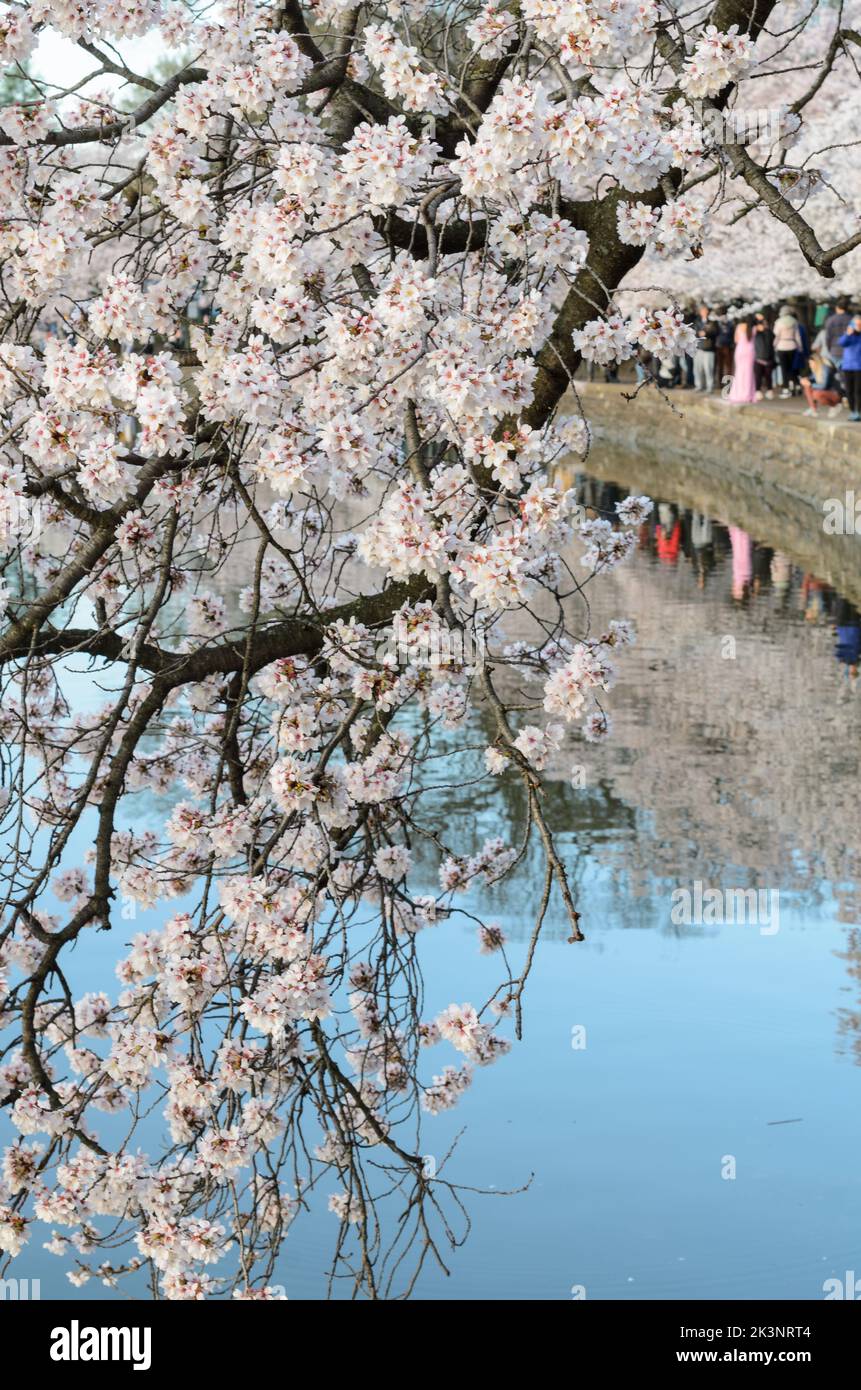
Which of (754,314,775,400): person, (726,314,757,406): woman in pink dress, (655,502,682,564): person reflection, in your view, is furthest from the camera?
(754,314,775,400): person

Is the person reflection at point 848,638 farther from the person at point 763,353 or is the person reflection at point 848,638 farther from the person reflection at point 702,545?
the person at point 763,353

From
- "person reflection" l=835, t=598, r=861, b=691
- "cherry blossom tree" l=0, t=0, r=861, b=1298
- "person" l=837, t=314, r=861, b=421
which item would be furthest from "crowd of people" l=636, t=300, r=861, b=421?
"cherry blossom tree" l=0, t=0, r=861, b=1298

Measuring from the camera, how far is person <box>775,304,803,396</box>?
2927cm

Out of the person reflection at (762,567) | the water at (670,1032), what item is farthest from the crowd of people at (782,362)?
the water at (670,1032)

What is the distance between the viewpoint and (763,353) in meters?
31.5

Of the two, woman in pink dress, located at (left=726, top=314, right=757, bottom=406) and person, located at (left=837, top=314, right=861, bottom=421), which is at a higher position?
woman in pink dress, located at (left=726, top=314, right=757, bottom=406)

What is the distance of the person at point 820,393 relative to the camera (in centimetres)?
2655

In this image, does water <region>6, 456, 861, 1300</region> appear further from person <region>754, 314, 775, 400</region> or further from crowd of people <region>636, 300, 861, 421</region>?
person <region>754, 314, 775, 400</region>

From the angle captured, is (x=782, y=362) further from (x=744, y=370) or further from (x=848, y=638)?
(x=848, y=638)

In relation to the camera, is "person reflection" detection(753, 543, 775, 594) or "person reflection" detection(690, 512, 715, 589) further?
"person reflection" detection(690, 512, 715, 589)

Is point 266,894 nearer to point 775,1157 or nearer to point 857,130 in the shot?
point 775,1157

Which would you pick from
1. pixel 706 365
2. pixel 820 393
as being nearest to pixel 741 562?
pixel 820 393

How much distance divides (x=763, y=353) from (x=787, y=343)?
198cm

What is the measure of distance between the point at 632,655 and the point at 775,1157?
8.74 metres
